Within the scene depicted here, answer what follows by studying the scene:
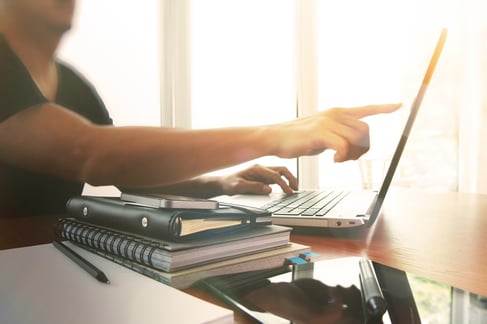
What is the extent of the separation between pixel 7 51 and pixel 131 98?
9.3 inches

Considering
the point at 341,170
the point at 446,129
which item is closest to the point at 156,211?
the point at 341,170

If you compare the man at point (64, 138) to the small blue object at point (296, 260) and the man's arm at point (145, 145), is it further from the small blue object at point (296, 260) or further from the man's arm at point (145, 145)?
the small blue object at point (296, 260)

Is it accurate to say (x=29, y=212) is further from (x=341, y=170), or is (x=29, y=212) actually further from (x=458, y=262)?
(x=341, y=170)

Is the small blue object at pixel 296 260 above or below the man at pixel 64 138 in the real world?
below

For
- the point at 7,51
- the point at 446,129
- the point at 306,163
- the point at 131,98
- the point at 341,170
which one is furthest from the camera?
the point at 446,129

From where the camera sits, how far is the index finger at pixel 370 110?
1082 mm

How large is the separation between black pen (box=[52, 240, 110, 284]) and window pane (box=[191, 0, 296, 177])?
17.7 inches

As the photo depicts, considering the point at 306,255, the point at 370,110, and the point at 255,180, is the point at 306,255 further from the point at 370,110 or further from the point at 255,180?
the point at 370,110

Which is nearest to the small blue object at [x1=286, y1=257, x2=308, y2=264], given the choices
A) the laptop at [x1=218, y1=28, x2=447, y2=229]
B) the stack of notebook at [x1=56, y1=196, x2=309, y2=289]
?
the stack of notebook at [x1=56, y1=196, x2=309, y2=289]

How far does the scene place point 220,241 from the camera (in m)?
0.48

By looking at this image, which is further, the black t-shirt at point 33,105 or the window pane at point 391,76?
the window pane at point 391,76

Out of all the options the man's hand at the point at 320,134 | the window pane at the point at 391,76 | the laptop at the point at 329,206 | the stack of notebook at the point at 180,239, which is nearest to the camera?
the stack of notebook at the point at 180,239

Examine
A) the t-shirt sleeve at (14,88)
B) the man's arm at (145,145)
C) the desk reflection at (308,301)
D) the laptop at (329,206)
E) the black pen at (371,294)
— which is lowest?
the desk reflection at (308,301)

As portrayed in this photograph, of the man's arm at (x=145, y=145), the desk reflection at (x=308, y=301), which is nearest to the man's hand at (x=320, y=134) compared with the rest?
the man's arm at (x=145, y=145)
